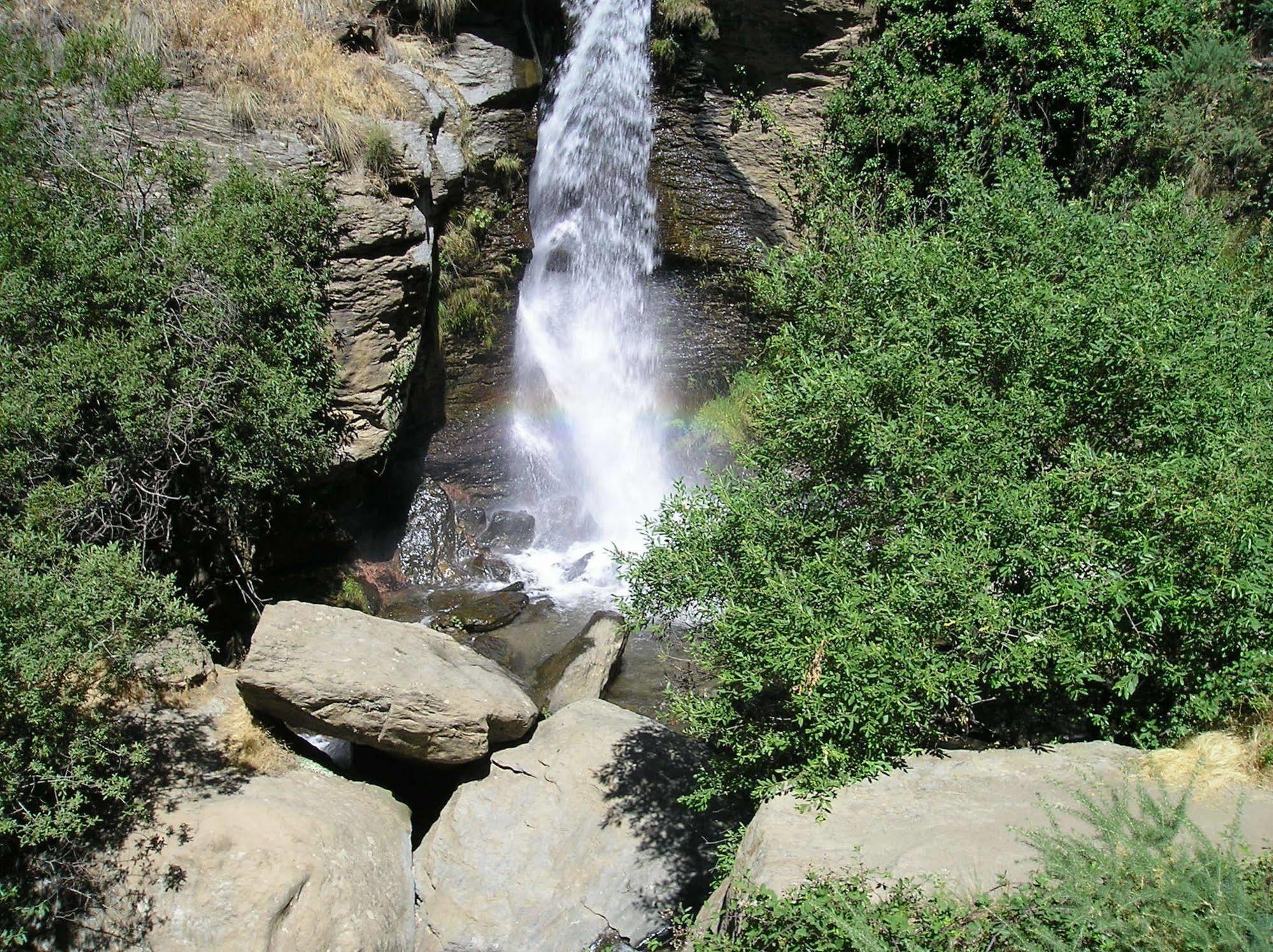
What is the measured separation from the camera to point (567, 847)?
7320 millimetres

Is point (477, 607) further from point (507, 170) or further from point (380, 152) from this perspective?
point (507, 170)

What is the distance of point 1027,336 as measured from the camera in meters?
6.46

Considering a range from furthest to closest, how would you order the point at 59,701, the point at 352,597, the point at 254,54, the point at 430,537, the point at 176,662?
the point at 430,537 < the point at 352,597 < the point at 254,54 < the point at 176,662 < the point at 59,701

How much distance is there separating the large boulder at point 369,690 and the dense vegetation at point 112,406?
1.05 metres

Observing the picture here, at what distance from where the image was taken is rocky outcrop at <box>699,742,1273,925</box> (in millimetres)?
4820

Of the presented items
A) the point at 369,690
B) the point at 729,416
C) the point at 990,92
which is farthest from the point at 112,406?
the point at 990,92

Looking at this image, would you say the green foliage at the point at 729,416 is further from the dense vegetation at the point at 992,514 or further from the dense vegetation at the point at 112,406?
A: the dense vegetation at the point at 112,406

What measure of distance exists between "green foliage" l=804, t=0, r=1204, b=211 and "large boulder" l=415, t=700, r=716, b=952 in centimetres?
745

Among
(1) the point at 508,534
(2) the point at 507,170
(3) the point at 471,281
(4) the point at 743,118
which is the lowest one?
(1) the point at 508,534

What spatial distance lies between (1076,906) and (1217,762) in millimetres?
1908

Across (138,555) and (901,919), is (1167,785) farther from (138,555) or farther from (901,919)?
(138,555)

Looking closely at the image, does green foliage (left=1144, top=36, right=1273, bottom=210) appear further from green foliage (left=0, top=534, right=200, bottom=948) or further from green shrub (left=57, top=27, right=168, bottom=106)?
green foliage (left=0, top=534, right=200, bottom=948)

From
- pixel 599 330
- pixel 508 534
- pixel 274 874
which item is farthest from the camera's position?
pixel 599 330

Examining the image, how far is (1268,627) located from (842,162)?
30.2 ft
